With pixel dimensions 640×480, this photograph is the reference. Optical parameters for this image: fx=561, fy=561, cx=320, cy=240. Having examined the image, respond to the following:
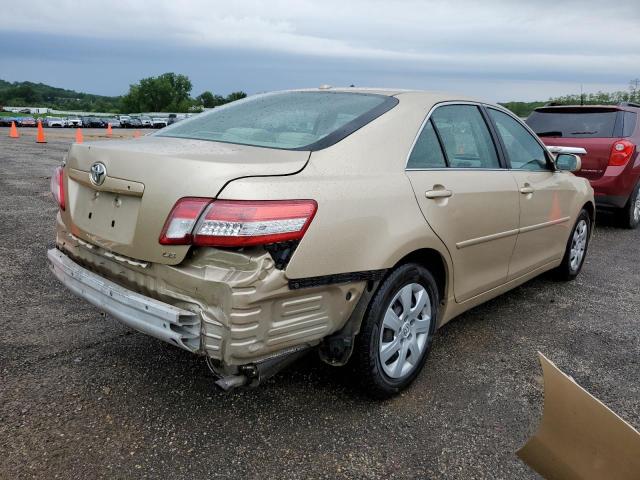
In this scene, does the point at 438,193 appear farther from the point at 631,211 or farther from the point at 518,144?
the point at 631,211

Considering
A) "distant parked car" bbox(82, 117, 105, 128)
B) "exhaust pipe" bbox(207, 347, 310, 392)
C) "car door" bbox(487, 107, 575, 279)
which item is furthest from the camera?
"distant parked car" bbox(82, 117, 105, 128)

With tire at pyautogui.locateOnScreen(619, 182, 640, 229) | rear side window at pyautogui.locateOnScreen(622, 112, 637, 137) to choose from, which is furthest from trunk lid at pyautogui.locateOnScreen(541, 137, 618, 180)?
tire at pyautogui.locateOnScreen(619, 182, 640, 229)

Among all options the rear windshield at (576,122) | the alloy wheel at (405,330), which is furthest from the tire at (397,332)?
the rear windshield at (576,122)

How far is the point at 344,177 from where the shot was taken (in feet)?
8.25

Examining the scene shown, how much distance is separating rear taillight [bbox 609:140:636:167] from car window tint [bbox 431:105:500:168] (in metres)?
4.37

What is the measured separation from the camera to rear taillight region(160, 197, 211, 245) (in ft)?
7.22

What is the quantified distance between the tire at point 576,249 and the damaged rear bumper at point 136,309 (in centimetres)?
373

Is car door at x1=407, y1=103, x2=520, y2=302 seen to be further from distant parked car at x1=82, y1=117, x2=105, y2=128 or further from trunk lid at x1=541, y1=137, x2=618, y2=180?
distant parked car at x1=82, y1=117, x2=105, y2=128

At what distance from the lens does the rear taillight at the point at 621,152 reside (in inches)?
282

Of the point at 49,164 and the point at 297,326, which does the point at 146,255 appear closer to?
the point at 297,326

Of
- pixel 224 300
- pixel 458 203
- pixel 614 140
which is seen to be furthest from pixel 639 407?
pixel 614 140

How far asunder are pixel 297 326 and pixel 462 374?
4.42 feet

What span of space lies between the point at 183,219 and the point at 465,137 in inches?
Result: 78.8

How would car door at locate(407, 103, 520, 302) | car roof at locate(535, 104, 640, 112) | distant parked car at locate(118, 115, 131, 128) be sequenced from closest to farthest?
car door at locate(407, 103, 520, 302) < car roof at locate(535, 104, 640, 112) < distant parked car at locate(118, 115, 131, 128)
